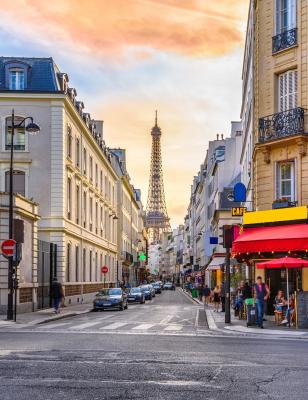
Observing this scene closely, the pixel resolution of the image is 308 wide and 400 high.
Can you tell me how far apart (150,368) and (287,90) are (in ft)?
61.3

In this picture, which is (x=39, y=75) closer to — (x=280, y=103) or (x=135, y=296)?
(x=135, y=296)

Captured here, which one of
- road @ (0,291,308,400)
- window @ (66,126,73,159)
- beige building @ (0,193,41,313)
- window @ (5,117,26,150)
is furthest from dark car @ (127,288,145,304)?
road @ (0,291,308,400)

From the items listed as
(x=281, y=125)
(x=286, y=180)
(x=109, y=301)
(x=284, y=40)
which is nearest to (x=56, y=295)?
(x=109, y=301)

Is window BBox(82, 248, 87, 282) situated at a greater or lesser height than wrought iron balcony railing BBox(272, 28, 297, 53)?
lesser

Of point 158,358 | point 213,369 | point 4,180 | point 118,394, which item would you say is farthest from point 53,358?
point 4,180

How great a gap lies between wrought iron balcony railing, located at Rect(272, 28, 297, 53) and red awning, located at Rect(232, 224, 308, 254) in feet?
22.9

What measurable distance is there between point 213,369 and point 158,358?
1.68m

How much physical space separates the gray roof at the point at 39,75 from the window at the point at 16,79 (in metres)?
0.35

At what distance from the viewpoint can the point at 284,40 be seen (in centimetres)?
2844

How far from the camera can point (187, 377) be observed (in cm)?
1095

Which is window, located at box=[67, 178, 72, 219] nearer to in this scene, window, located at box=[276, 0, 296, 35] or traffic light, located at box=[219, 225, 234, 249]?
window, located at box=[276, 0, 296, 35]

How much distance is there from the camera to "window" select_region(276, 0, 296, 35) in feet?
93.4

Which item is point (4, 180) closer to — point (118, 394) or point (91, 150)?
point (91, 150)

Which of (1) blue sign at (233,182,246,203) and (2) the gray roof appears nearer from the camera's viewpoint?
(1) blue sign at (233,182,246,203)
